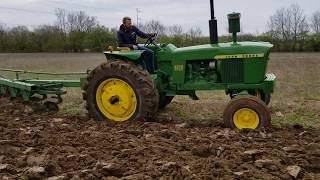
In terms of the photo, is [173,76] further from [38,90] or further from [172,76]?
[38,90]

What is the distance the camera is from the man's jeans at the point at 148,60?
951 cm

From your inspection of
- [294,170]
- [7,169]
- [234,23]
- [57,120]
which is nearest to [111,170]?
[7,169]

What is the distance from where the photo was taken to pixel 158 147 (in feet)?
22.6

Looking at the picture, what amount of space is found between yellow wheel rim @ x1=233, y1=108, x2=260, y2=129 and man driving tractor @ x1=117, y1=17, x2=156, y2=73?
80.5 inches

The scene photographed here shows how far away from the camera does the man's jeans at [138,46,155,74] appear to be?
9508 mm

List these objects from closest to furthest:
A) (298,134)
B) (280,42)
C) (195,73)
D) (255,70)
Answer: (298,134) < (255,70) < (195,73) < (280,42)

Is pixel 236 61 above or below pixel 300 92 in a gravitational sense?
above

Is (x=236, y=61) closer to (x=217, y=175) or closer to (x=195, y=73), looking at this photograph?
(x=195, y=73)

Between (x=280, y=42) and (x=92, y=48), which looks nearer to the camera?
(x=280, y=42)

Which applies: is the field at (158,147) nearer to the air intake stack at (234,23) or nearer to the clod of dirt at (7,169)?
the clod of dirt at (7,169)

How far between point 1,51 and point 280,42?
29.4 meters

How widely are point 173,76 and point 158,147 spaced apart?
2860 millimetres

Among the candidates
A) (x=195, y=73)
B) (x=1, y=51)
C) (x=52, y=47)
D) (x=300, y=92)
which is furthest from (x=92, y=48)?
(x=195, y=73)

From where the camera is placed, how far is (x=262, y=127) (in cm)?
822
